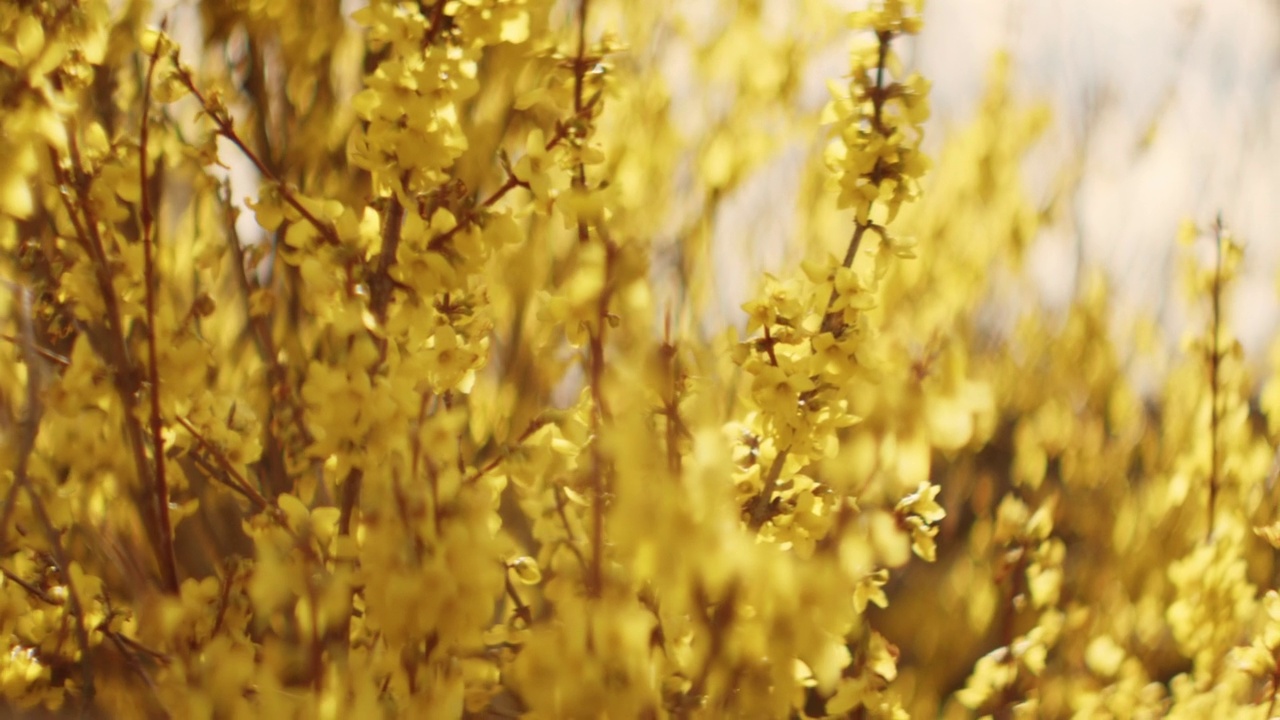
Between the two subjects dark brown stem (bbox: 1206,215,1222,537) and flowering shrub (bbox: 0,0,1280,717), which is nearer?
flowering shrub (bbox: 0,0,1280,717)

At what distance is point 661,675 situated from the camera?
1043mm

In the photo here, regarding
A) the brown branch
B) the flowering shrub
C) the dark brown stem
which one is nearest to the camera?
the flowering shrub

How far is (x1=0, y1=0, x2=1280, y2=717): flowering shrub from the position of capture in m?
0.83

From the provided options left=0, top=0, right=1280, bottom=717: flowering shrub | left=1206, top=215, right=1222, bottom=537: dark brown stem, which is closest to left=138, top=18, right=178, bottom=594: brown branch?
left=0, top=0, right=1280, bottom=717: flowering shrub

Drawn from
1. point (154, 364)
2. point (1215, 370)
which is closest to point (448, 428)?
point (154, 364)

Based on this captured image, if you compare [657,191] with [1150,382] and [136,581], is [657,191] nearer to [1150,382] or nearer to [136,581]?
[136,581]

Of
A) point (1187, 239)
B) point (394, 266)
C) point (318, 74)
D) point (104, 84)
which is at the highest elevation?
point (1187, 239)

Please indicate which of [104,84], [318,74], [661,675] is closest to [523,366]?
[318,74]

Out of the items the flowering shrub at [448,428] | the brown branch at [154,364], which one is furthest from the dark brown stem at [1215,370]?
the brown branch at [154,364]

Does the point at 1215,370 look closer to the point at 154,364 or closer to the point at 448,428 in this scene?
the point at 448,428

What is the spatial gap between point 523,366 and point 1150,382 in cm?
254

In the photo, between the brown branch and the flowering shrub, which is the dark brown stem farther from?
the brown branch

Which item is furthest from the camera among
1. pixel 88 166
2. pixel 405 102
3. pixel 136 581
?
pixel 136 581

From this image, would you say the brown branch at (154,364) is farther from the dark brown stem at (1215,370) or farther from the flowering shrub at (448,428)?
the dark brown stem at (1215,370)
